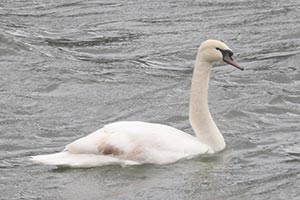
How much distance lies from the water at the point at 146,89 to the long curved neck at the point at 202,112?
0.23 metres

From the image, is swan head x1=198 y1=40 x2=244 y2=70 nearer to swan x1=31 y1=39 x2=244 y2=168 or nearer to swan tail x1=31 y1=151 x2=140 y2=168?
swan x1=31 y1=39 x2=244 y2=168

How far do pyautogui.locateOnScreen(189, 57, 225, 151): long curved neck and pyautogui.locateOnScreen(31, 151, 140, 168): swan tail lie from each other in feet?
3.29

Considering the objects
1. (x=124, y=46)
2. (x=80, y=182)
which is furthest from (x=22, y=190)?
(x=124, y=46)

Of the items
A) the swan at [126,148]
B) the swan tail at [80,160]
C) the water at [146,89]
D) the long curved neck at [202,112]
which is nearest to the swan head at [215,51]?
the long curved neck at [202,112]

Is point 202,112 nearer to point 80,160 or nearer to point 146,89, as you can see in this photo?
point 80,160

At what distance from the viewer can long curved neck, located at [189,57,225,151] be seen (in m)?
12.0

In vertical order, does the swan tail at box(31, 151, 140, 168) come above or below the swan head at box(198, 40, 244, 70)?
below

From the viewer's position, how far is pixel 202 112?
39.7 ft

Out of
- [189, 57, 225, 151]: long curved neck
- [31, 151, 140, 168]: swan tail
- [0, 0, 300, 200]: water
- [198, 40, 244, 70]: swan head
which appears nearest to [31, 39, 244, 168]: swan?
[31, 151, 140, 168]: swan tail

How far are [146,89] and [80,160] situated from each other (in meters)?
3.61

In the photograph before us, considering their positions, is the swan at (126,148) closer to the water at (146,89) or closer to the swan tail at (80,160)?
the swan tail at (80,160)

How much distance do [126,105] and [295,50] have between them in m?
3.81

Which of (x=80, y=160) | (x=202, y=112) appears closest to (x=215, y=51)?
(x=202, y=112)

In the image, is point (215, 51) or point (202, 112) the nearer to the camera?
point (215, 51)
